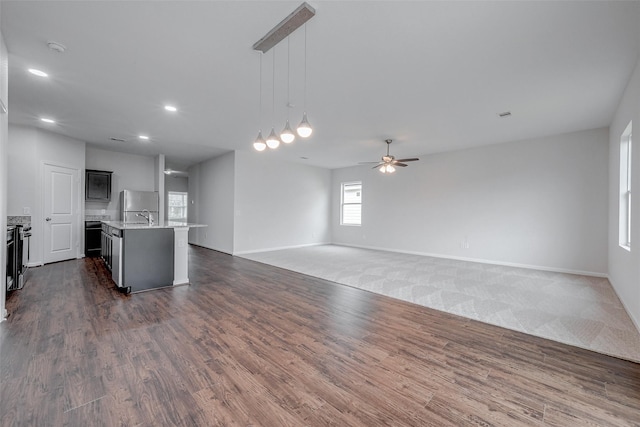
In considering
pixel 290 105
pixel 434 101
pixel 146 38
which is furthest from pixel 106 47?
pixel 434 101

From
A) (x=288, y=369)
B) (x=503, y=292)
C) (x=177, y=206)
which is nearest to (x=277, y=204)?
(x=177, y=206)

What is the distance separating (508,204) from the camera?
6.10m

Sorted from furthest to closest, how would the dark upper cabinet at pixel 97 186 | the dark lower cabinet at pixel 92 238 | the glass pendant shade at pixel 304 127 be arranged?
the dark upper cabinet at pixel 97 186 → the dark lower cabinet at pixel 92 238 → the glass pendant shade at pixel 304 127

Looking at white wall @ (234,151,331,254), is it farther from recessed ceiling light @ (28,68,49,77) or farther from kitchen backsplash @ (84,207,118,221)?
recessed ceiling light @ (28,68,49,77)

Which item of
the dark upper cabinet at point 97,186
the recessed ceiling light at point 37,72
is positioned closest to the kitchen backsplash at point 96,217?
the dark upper cabinet at point 97,186

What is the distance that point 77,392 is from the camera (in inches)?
69.9

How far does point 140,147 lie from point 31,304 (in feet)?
15.6

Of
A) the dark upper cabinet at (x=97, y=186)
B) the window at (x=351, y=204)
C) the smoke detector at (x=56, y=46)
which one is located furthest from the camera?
the window at (x=351, y=204)

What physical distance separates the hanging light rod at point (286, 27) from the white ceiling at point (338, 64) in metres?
0.07

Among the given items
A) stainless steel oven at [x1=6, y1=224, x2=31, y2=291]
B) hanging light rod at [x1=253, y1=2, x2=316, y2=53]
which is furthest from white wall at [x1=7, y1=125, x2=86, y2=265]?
hanging light rod at [x1=253, y1=2, x2=316, y2=53]

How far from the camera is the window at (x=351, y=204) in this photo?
930cm

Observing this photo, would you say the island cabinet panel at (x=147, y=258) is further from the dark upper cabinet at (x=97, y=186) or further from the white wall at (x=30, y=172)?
the dark upper cabinet at (x=97, y=186)

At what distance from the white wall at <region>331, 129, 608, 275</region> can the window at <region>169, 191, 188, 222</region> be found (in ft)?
26.3

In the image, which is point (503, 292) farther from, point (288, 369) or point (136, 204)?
point (136, 204)
